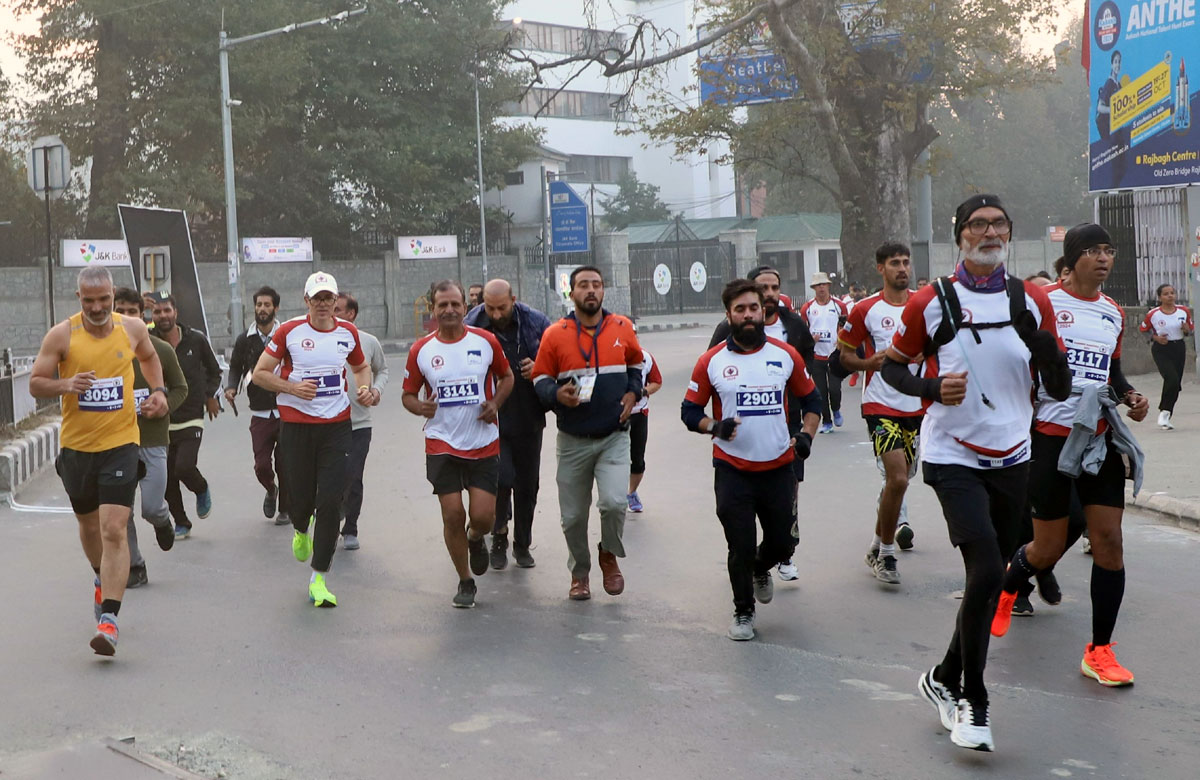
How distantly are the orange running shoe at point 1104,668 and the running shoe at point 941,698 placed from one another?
3.05ft

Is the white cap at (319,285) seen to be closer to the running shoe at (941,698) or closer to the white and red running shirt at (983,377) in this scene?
the white and red running shirt at (983,377)

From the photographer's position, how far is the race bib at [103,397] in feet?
22.3

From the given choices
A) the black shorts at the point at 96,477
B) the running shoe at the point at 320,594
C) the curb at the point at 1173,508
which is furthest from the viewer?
the curb at the point at 1173,508

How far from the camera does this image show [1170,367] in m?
14.6

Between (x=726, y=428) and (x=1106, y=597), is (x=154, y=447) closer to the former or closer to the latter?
(x=726, y=428)

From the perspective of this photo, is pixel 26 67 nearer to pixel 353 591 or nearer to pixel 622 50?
pixel 622 50

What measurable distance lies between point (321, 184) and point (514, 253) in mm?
9531

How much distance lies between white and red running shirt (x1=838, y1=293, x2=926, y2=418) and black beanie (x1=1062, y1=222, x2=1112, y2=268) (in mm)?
1389

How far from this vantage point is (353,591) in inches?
317

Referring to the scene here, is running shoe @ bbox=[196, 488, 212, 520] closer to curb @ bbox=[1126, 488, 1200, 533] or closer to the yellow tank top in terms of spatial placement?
the yellow tank top

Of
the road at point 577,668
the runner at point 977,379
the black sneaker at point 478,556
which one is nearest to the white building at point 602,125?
the road at point 577,668

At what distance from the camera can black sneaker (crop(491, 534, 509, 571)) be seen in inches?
339

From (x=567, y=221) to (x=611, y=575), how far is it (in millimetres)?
42210

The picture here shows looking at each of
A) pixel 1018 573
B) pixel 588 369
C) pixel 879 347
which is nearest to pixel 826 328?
pixel 879 347
